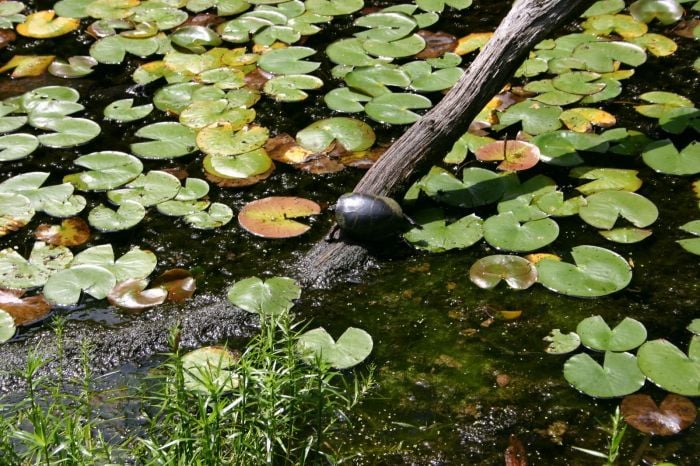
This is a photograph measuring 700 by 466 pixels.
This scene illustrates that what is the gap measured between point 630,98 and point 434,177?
3.92 feet

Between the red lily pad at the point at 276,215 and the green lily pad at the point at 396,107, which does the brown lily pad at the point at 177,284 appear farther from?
the green lily pad at the point at 396,107

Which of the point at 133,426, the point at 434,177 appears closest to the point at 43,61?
the point at 434,177

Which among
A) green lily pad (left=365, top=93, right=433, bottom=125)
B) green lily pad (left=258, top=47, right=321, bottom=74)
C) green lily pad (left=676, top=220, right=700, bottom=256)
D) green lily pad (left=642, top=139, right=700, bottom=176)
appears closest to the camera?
green lily pad (left=676, top=220, right=700, bottom=256)

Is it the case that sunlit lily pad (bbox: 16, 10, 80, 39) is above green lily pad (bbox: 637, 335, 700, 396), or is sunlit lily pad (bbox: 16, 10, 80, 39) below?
below

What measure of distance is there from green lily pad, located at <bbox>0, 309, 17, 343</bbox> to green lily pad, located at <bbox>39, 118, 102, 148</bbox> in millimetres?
1211

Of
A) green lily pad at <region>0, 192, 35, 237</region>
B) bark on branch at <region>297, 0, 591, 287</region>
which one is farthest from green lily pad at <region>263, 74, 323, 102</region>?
green lily pad at <region>0, 192, 35, 237</region>

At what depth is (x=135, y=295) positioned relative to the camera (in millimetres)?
3227

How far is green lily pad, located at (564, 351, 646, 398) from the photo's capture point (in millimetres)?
2736

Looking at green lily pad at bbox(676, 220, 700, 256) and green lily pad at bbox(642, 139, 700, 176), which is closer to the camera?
green lily pad at bbox(676, 220, 700, 256)

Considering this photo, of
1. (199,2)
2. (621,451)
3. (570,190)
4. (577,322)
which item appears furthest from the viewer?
(199,2)

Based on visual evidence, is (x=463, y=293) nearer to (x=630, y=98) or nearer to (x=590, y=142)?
(x=590, y=142)

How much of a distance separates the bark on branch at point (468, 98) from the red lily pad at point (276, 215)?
27 cm

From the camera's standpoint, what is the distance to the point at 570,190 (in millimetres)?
3664

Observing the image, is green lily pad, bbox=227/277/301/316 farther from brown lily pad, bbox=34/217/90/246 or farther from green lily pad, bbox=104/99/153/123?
green lily pad, bbox=104/99/153/123
